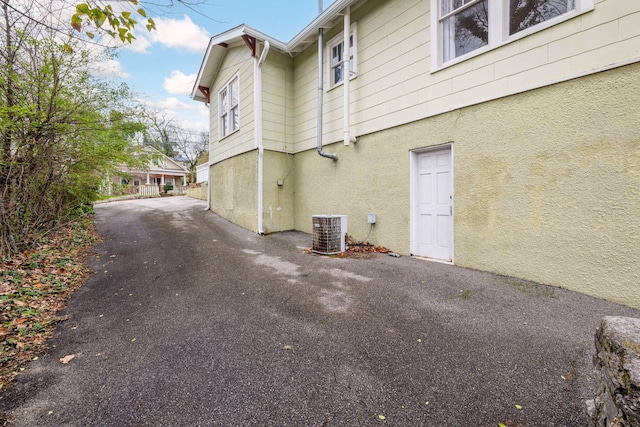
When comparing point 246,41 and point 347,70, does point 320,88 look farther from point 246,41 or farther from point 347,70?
point 246,41

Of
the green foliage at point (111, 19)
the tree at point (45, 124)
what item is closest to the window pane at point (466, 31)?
the green foliage at point (111, 19)

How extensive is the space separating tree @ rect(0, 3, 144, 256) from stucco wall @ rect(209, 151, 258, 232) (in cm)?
272

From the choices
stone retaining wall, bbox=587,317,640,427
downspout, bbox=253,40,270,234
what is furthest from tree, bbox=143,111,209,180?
stone retaining wall, bbox=587,317,640,427

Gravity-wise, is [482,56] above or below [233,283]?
above

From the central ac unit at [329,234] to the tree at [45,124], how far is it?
4431mm

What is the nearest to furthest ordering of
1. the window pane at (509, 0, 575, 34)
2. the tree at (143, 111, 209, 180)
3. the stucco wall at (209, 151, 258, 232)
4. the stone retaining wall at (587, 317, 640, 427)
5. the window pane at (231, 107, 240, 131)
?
1. the stone retaining wall at (587, 317, 640, 427)
2. the window pane at (509, 0, 575, 34)
3. the stucco wall at (209, 151, 258, 232)
4. the window pane at (231, 107, 240, 131)
5. the tree at (143, 111, 209, 180)

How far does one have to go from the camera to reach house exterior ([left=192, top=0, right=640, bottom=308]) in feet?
10.2

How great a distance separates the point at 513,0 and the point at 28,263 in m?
8.13

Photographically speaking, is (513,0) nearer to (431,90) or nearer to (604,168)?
(431,90)

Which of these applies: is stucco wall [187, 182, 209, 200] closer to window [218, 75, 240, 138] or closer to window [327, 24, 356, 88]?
window [218, 75, 240, 138]

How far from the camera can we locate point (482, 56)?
412cm

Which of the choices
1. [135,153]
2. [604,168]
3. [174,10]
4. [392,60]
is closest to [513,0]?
[392,60]

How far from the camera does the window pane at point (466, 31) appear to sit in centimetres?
421

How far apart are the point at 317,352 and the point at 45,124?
5585mm
